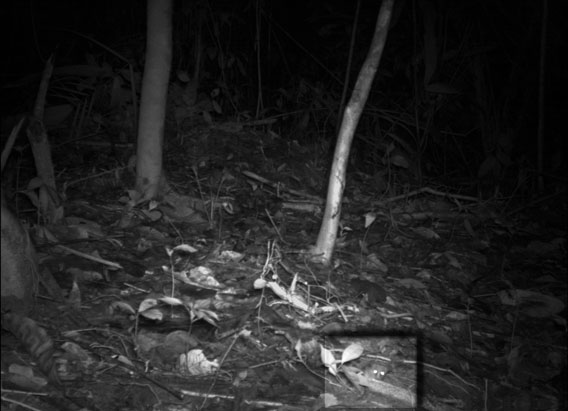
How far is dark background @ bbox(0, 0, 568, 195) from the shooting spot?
13.7 feet

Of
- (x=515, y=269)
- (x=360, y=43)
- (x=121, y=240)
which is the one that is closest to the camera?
Answer: (x=121, y=240)

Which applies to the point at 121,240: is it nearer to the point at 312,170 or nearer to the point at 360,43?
the point at 312,170

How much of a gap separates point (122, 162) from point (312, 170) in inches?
55.0

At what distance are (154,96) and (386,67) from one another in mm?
2376

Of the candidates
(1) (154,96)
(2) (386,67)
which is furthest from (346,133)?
(2) (386,67)

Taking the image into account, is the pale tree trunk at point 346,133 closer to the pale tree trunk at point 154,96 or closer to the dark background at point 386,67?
the pale tree trunk at point 154,96

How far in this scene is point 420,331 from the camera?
2488mm

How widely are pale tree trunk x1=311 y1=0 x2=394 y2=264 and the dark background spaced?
5.59 feet

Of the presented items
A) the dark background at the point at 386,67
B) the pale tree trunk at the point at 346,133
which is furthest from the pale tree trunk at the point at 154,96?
the dark background at the point at 386,67

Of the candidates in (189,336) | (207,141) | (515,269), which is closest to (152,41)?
(207,141)

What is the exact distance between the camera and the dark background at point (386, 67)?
13.7 feet

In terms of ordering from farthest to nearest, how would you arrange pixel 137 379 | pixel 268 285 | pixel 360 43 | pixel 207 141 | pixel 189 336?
pixel 360 43, pixel 207 141, pixel 268 285, pixel 189 336, pixel 137 379

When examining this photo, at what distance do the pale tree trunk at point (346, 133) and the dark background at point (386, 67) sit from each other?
1.70 meters

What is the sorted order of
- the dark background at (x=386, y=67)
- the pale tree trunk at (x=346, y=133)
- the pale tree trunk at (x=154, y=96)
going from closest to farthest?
the pale tree trunk at (x=346, y=133) → the pale tree trunk at (x=154, y=96) → the dark background at (x=386, y=67)
